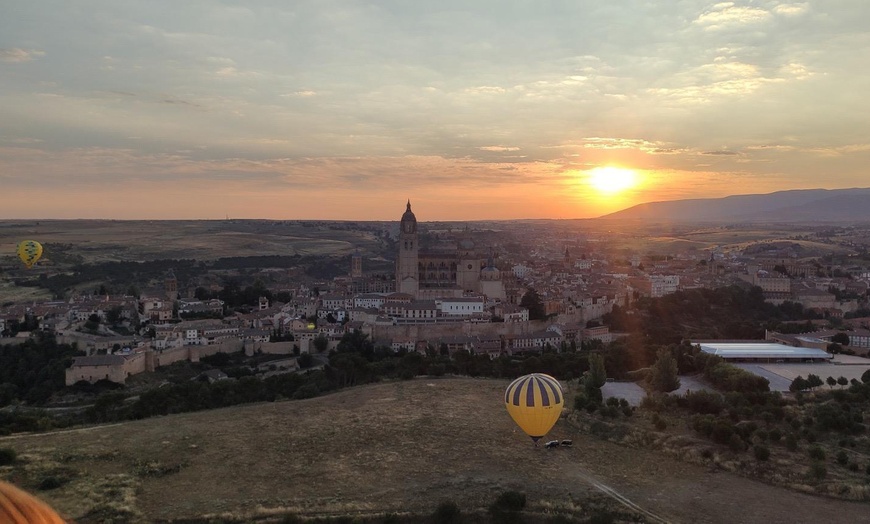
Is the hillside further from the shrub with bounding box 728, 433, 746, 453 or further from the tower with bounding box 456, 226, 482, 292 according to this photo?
the tower with bounding box 456, 226, 482, 292

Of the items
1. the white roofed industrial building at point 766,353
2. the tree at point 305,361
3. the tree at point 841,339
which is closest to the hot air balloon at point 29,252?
the tree at point 305,361

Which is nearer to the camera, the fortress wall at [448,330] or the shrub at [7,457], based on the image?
the shrub at [7,457]

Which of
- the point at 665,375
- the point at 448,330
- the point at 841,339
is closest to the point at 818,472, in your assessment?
the point at 665,375

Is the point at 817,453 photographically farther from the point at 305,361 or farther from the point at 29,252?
the point at 29,252

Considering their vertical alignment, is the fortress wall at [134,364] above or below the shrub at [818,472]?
below

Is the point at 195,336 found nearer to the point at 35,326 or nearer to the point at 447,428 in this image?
the point at 35,326

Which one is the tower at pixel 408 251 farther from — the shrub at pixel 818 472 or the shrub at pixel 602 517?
the shrub at pixel 602 517

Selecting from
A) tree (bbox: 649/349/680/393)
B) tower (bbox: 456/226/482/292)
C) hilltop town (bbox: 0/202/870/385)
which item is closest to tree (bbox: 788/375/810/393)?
tree (bbox: 649/349/680/393)
